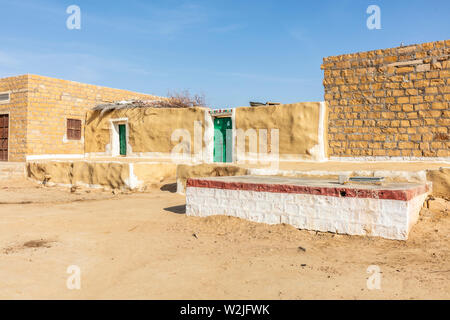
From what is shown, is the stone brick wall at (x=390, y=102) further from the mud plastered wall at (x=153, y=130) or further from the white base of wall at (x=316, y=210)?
the mud plastered wall at (x=153, y=130)

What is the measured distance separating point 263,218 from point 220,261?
5.38ft

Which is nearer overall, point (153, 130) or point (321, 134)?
point (321, 134)

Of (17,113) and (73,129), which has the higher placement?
(17,113)

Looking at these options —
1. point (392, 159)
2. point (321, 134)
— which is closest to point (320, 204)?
point (392, 159)

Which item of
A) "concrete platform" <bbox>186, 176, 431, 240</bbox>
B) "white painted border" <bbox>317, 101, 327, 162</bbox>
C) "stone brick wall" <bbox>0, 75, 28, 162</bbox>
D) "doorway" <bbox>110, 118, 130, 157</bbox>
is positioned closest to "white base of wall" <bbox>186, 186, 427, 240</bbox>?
"concrete platform" <bbox>186, 176, 431, 240</bbox>

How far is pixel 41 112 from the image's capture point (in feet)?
48.4

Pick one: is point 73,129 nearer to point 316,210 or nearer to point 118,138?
point 118,138

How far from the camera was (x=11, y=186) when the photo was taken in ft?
42.2

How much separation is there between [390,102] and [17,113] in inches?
550

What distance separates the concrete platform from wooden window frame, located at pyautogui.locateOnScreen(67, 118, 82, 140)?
1157 centimetres

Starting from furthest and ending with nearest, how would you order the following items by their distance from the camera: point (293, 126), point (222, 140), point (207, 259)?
point (222, 140) → point (293, 126) → point (207, 259)

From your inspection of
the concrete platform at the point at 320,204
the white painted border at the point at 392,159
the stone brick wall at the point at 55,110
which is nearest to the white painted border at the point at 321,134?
the white painted border at the point at 392,159
